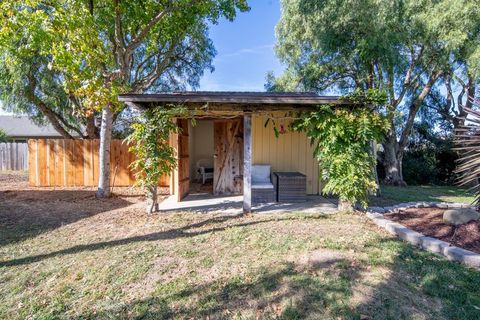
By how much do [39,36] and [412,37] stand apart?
10.1 metres

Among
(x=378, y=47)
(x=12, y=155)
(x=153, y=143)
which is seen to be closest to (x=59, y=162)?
(x=153, y=143)

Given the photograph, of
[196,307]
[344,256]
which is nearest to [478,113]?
[344,256]

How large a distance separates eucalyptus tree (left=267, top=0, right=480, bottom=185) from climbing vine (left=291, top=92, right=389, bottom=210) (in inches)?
92.5

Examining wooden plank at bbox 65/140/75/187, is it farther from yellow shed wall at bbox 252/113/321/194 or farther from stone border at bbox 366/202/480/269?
stone border at bbox 366/202/480/269

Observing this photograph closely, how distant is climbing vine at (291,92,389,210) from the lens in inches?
195

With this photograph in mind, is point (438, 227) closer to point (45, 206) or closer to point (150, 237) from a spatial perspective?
point (150, 237)

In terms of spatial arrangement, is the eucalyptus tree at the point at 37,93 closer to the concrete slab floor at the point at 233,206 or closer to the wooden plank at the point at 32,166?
the wooden plank at the point at 32,166

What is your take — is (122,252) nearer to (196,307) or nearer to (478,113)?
(196,307)

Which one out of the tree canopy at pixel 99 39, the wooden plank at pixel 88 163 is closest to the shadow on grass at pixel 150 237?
the tree canopy at pixel 99 39

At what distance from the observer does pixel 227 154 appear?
7098 mm

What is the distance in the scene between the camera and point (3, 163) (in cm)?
1229

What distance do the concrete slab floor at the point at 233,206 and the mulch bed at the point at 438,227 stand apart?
128 cm

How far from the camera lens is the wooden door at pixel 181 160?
627 cm

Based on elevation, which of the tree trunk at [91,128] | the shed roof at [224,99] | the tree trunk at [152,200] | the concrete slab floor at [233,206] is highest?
the tree trunk at [91,128]
